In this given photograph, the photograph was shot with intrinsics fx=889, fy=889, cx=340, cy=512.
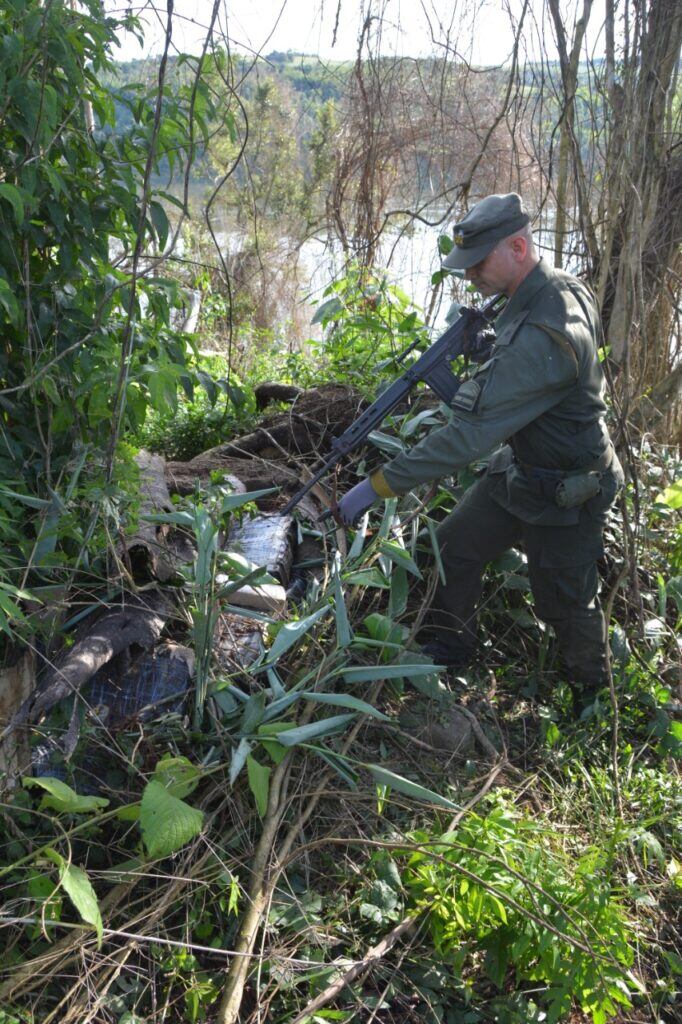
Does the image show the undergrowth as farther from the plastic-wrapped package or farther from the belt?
the belt

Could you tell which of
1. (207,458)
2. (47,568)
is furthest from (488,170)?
(47,568)

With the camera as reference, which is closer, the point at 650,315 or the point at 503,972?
the point at 503,972

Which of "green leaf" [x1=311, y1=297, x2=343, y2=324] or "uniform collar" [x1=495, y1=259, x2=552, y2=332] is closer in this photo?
"uniform collar" [x1=495, y1=259, x2=552, y2=332]

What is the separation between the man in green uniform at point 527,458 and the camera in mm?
3047

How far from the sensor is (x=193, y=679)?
9.06ft

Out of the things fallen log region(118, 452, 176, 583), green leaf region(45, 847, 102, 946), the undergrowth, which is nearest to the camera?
green leaf region(45, 847, 102, 946)

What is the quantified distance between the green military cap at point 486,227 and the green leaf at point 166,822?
1.99m

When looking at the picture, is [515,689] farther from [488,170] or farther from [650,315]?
[488,170]

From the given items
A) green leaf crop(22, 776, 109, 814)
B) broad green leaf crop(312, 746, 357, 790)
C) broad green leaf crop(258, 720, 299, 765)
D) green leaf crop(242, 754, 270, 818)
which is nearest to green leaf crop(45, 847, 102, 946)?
green leaf crop(22, 776, 109, 814)

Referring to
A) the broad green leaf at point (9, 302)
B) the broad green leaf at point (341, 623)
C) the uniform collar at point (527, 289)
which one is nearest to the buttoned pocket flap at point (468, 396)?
the uniform collar at point (527, 289)

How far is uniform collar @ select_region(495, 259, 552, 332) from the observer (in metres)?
3.16

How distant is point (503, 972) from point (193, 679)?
3.96 ft

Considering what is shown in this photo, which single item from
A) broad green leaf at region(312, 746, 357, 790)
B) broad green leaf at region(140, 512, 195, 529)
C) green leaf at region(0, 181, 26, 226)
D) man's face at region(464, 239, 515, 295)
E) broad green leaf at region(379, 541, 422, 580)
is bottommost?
broad green leaf at region(312, 746, 357, 790)

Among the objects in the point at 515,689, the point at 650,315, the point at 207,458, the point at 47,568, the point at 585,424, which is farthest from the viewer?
the point at 650,315
